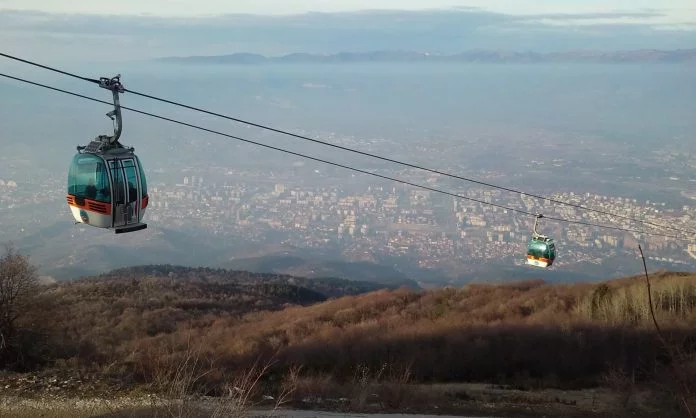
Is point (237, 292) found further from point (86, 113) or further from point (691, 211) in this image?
point (86, 113)

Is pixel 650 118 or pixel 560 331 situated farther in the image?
pixel 650 118

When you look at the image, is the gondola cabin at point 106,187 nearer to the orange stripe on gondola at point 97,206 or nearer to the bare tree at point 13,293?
the orange stripe on gondola at point 97,206

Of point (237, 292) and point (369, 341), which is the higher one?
point (369, 341)

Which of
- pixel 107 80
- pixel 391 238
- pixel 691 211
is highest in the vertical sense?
pixel 107 80

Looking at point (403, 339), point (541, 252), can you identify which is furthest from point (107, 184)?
point (541, 252)

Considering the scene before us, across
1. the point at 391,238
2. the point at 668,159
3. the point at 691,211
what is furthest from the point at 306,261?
the point at 668,159

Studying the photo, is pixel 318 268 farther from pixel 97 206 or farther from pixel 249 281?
pixel 97 206

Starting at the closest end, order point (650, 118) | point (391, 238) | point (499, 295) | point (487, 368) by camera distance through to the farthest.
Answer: point (487, 368) < point (499, 295) < point (391, 238) < point (650, 118)
